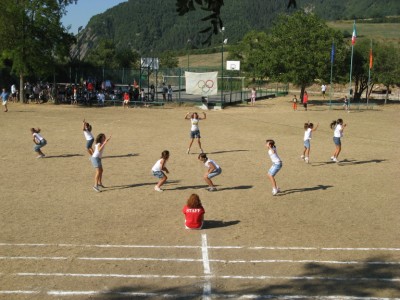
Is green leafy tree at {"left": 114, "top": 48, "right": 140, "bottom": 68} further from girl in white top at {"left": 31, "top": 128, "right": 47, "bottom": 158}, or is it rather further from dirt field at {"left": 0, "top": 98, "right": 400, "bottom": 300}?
girl in white top at {"left": 31, "top": 128, "right": 47, "bottom": 158}

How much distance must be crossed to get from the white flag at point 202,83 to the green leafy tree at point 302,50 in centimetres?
727

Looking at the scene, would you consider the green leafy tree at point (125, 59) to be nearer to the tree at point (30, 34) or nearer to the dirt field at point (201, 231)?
the tree at point (30, 34)

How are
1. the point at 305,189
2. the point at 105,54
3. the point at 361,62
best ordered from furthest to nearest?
the point at 105,54 → the point at 361,62 → the point at 305,189

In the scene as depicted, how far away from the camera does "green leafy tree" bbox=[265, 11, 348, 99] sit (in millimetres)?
41688

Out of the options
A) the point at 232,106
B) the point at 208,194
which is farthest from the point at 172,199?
the point at 232,106

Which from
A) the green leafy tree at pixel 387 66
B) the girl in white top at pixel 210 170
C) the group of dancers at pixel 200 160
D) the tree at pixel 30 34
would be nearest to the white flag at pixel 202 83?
the tree at pixel 30 34

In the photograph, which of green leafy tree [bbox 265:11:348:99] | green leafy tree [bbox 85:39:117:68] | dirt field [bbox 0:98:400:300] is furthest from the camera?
green leafy tree [bbox 85:39:117:68]

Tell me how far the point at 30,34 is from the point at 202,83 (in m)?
13.4

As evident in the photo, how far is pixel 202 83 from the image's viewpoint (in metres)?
38.7

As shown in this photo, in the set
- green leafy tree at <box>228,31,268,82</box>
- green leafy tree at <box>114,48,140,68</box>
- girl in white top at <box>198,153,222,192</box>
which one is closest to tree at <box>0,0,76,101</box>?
green leafy tree at <box>228,31,268,82</box>

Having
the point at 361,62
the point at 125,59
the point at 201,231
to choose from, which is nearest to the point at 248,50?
the point at 125,59

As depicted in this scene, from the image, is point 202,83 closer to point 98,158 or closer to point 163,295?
point 98,158

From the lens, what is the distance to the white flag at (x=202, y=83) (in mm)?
38312

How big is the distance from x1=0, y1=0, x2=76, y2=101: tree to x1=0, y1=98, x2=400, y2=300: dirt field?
16.8 metres
